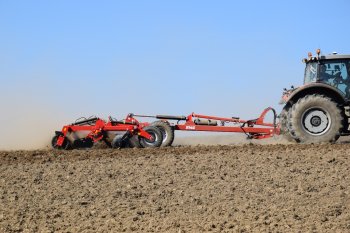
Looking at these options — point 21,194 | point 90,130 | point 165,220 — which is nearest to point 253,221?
point 165,220

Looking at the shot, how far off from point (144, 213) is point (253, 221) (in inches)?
49.7

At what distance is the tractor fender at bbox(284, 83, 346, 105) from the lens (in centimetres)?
1209

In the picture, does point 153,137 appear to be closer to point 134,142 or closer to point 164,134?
point 164,134

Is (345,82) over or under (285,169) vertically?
over

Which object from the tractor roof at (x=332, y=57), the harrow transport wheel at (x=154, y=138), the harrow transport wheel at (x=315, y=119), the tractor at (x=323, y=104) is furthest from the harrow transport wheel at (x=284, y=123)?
the harrow transport wheel at (x=154, y=138)

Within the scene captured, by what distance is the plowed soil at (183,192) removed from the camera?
19.9ft

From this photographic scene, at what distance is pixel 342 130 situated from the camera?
39.3 ft

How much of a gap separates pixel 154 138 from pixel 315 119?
3.69 metres

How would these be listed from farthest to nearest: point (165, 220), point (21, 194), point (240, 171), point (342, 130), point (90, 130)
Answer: point (90, 130) < point (342, 130) < point (240, 171) < point (21, 194) < point (165, 220)

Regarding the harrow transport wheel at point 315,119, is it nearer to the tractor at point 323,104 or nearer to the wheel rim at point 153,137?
the tractor at point 323,104

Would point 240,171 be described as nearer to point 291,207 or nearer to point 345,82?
point 291,207

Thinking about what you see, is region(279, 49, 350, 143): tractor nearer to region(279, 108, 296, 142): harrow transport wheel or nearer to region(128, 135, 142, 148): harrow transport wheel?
region(279, 108, 296, 142): harrow transport wheel

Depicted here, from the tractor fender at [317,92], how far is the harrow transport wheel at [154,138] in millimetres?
3038

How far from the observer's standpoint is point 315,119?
1214 centimetres
